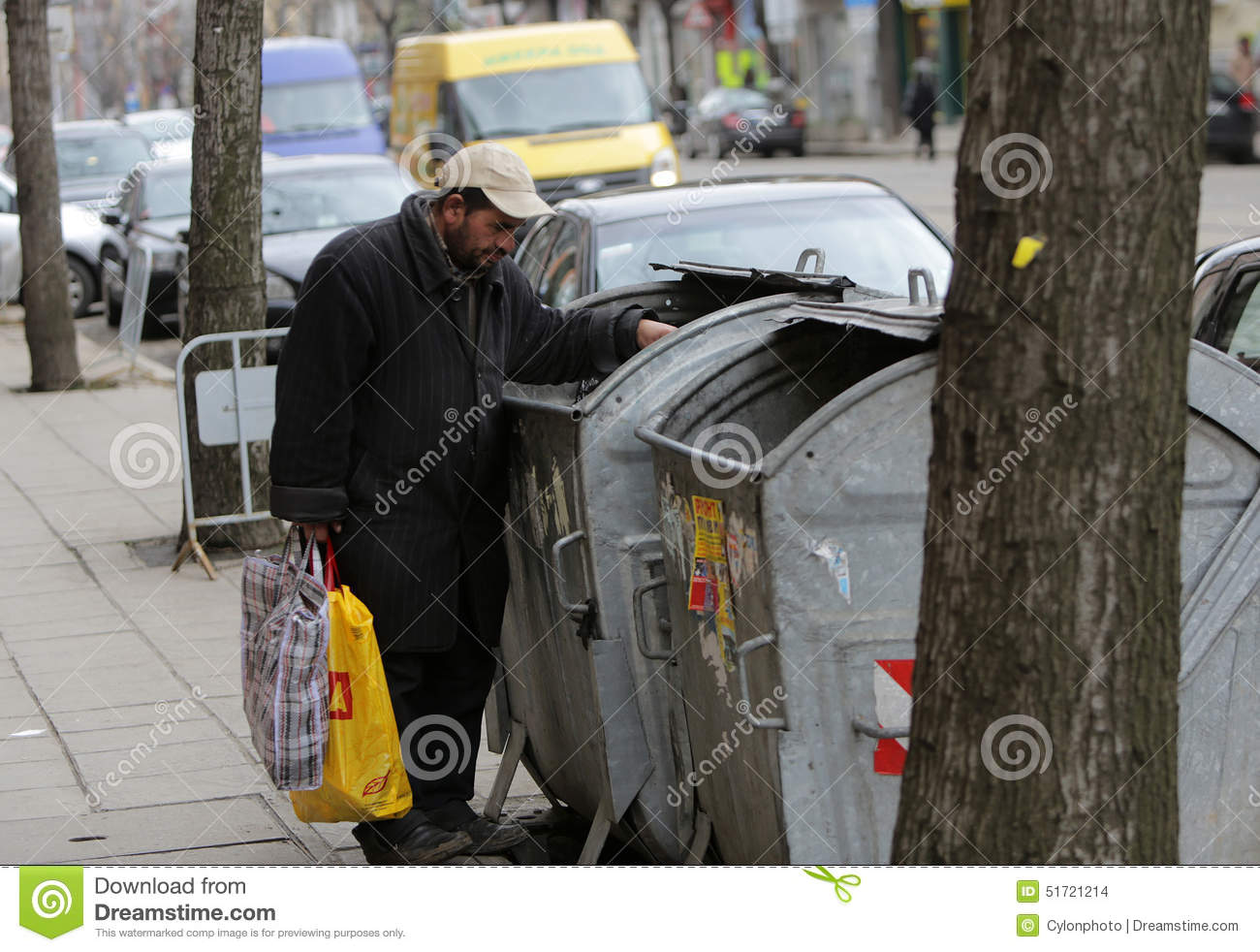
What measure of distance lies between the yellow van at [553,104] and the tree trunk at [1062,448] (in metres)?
14.9

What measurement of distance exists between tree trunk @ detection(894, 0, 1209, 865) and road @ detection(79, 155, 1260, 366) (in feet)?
0.46

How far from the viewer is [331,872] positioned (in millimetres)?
3514

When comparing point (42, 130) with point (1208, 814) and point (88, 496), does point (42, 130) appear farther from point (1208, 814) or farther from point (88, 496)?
point (1208, 814)

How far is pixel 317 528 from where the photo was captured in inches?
168

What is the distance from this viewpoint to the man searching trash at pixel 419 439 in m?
4.27

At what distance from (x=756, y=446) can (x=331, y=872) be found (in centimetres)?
137

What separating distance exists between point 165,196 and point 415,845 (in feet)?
45.2

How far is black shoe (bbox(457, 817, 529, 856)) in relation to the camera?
4648 mm

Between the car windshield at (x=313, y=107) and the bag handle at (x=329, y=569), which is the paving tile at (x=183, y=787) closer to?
the bag handle at (x=329, y=569)

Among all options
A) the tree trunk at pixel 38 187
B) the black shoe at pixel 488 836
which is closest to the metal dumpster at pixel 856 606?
the black shoe at pixel 488 836

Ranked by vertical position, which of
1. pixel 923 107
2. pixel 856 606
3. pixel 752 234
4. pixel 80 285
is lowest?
pixel 80 285

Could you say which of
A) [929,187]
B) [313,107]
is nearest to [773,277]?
[313,107]

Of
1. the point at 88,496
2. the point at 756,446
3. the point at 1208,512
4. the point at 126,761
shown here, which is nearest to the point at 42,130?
the point at 88,496

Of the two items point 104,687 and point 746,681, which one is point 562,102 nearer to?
point 104,687
